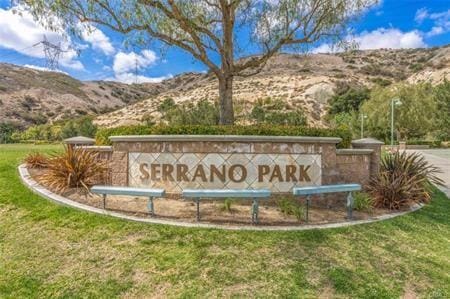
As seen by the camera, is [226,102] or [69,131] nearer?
[226,102]

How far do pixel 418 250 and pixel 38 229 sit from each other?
6385mm

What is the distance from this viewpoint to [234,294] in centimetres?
418

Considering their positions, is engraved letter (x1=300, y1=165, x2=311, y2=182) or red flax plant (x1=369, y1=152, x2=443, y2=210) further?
red flax plant (x1=369, y1=152, x2=443, y2=210)

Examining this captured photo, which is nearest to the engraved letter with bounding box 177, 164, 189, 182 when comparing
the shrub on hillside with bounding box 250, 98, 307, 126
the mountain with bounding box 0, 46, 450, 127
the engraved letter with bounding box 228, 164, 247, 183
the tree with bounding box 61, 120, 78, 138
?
the engraved letter with bounding box 228, 164, 247, 183

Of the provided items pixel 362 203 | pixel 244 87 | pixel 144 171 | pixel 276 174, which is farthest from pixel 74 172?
pixel 244 87

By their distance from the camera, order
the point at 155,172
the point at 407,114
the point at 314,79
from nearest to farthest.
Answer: the point at 155,172, the point at 407,114, the point at 314,79

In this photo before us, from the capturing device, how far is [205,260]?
15.8 ft

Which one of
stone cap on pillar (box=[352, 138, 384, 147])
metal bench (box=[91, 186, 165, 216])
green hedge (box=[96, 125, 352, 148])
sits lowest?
metal bench (box=[91, 186, 165, 216])

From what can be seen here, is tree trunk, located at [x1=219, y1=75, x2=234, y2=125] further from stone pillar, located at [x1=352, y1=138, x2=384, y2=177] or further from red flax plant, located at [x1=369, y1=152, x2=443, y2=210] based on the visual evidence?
red flax plant, located at [x1=369, y1=152, x2=443, y2=210]

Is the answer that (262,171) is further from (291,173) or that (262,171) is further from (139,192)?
(139,192)

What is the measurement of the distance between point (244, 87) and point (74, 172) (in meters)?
73.1

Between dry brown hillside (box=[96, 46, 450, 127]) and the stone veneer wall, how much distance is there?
48.1 m

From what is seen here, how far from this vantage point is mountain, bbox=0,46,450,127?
6650 cm

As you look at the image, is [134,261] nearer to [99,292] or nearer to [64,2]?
[99,292]
